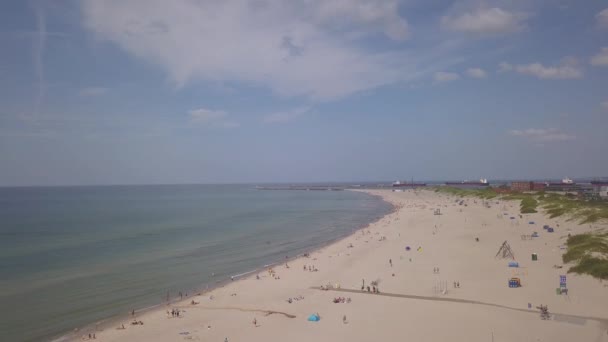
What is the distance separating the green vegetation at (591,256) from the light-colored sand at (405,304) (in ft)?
2.20

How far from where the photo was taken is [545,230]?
43.3 meters

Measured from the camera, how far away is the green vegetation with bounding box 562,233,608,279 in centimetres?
2349

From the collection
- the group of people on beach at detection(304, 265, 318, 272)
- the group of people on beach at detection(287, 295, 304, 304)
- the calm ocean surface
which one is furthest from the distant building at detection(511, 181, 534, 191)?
the group of people on beach at detection(287, 295, 304, 304)

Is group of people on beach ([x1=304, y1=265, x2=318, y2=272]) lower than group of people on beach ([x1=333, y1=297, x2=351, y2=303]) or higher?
lower

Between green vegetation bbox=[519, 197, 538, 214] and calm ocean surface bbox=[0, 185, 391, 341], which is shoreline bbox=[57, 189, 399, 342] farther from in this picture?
green vegetation bbox=[519, 197, 538, 214]

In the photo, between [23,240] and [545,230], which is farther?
[23,240]

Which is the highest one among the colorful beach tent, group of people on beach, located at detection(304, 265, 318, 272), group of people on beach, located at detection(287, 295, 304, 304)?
the colorful beach tent

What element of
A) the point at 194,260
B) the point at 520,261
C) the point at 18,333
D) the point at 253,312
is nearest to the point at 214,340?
the point at 253,312

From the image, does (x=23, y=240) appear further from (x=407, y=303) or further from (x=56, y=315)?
(x=407, y=303)

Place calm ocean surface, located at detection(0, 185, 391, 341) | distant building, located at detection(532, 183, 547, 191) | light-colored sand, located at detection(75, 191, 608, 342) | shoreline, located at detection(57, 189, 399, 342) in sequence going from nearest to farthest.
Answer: light-colored sand, located at detection(75, 191, 608, 342), shoreline, located at detection(57, 189, 399, 342), calm ocean surface, located at detection(0, 185, 391, 341), distant building, located at detection(532, 183, 547, 191)

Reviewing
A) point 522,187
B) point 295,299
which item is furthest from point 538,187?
point 295,299

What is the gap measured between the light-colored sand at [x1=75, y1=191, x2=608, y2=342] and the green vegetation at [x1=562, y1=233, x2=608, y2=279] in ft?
2.20

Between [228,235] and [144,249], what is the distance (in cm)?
1210

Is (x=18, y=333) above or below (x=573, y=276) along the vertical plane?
below
